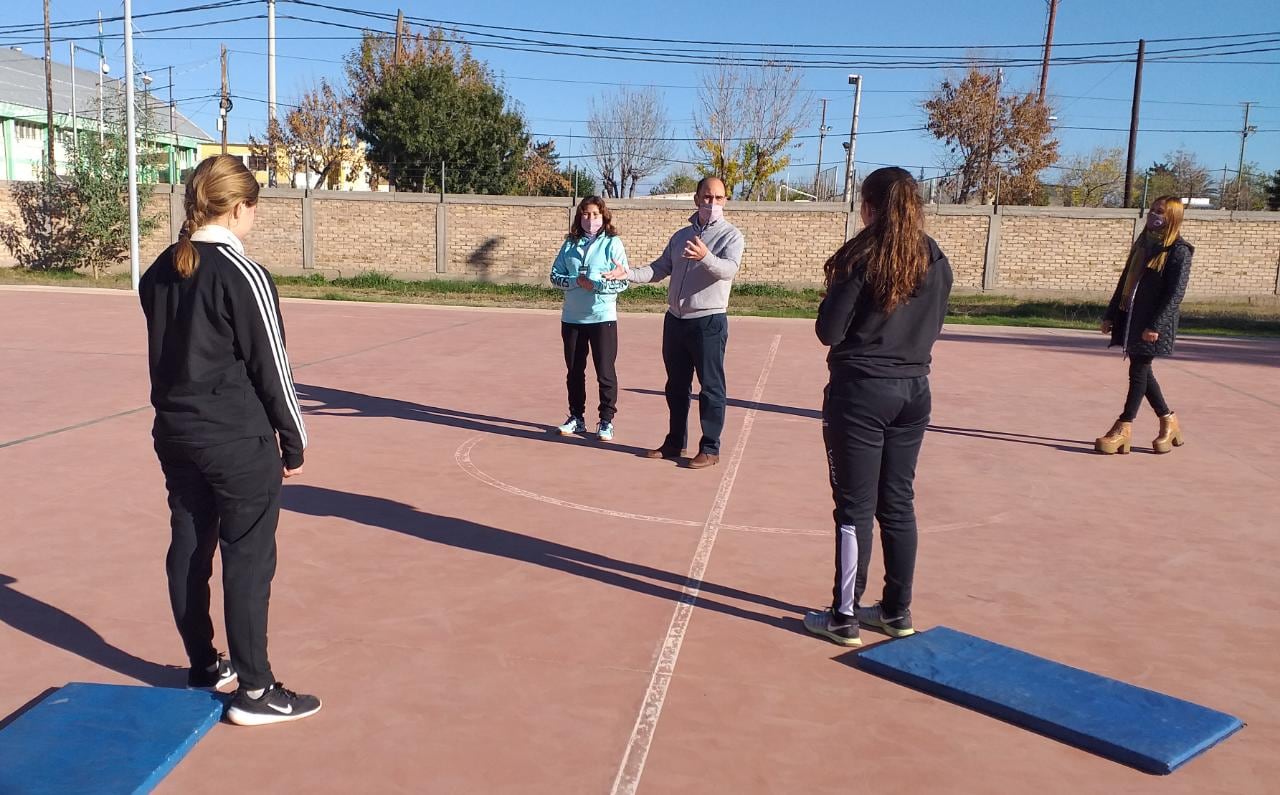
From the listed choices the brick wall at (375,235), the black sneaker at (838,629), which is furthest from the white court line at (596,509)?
the brick wall at (375,235)

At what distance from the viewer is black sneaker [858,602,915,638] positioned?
451 cm

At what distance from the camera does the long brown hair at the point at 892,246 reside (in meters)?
4.02

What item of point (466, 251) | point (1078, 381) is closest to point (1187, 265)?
point (1078, 381)

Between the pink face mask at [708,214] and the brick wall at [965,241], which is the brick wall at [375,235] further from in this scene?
the pink face mask at [708,214]

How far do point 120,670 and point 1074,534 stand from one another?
16.8ft

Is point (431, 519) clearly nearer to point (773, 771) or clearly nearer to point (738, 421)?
point (773, 771)

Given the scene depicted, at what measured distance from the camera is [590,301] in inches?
329

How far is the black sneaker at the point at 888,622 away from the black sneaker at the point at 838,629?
6.1 inches

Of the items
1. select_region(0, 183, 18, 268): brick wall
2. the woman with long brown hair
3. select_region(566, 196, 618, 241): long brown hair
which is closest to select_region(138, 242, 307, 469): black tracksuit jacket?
the woman with long brown hair

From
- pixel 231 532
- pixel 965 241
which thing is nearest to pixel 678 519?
pixel 231 532

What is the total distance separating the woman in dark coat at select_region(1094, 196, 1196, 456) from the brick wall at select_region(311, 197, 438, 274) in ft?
77.6

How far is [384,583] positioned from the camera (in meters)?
4.95

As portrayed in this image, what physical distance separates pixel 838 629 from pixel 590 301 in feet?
14.8

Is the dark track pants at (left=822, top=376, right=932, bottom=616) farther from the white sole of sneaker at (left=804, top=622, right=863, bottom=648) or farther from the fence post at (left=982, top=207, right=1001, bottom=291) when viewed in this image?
the fence post at (left=982, top=207, right=1001, bottom=291)
